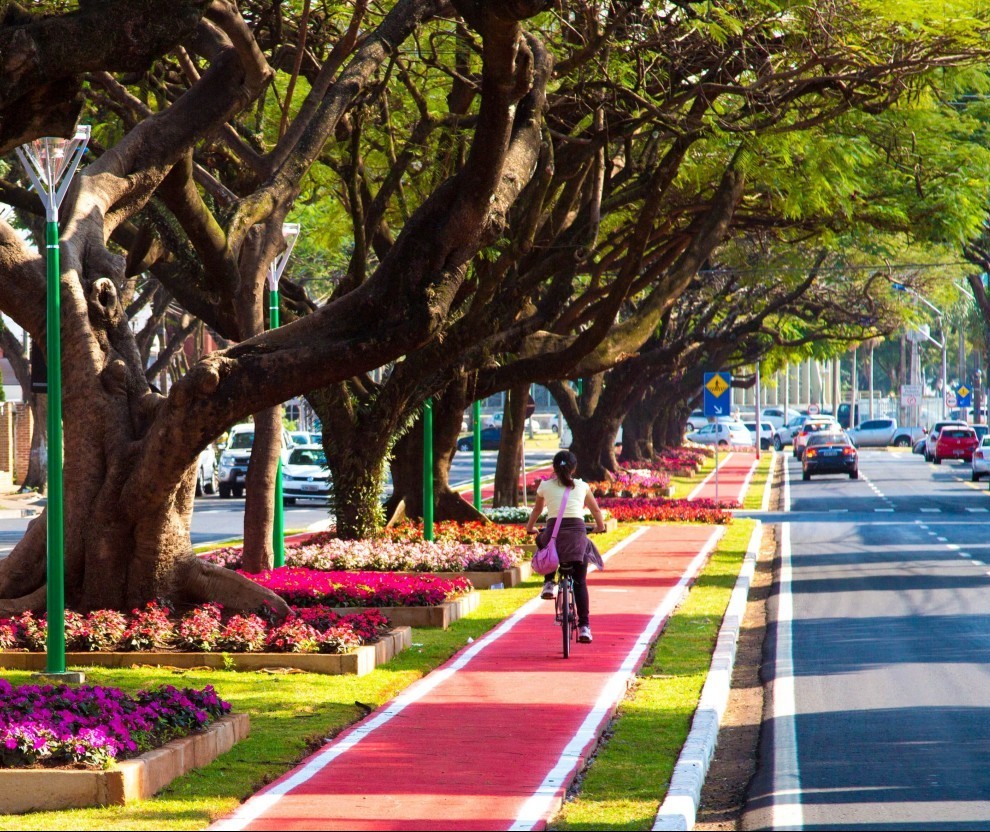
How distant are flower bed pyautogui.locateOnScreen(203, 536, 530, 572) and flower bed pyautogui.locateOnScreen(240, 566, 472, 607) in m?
2.39

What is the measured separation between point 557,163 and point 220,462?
2631 cm

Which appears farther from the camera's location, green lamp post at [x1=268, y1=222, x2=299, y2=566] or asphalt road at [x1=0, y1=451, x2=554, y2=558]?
asphalt road at [x1=0, y1=451, x2=554, y2=558]

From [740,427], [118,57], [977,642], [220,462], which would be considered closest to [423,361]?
→ [977,642]

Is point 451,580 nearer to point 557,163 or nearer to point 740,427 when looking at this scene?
point 557,163

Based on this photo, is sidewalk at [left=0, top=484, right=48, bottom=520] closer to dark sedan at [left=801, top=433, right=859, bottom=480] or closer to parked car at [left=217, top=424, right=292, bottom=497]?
parked car at [left=217, top=424, right=292, bottom=497]

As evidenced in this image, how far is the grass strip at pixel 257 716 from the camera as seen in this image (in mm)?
7703

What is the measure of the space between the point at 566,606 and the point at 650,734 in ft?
10.8

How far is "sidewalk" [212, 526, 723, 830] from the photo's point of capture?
25.5 feet

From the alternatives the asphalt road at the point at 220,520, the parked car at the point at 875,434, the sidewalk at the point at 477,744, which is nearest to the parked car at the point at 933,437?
the parked car at the point at 875,434

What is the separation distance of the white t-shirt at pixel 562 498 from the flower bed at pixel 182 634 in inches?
82.5

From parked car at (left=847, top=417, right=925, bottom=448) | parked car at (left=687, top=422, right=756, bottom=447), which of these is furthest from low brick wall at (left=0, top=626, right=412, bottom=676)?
parked car at (left=847, top=417, right=925, bottom=448)

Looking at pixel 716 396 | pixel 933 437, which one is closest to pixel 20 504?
pixel 716 396

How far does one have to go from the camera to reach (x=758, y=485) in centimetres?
5000

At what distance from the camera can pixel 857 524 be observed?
33.1 m
